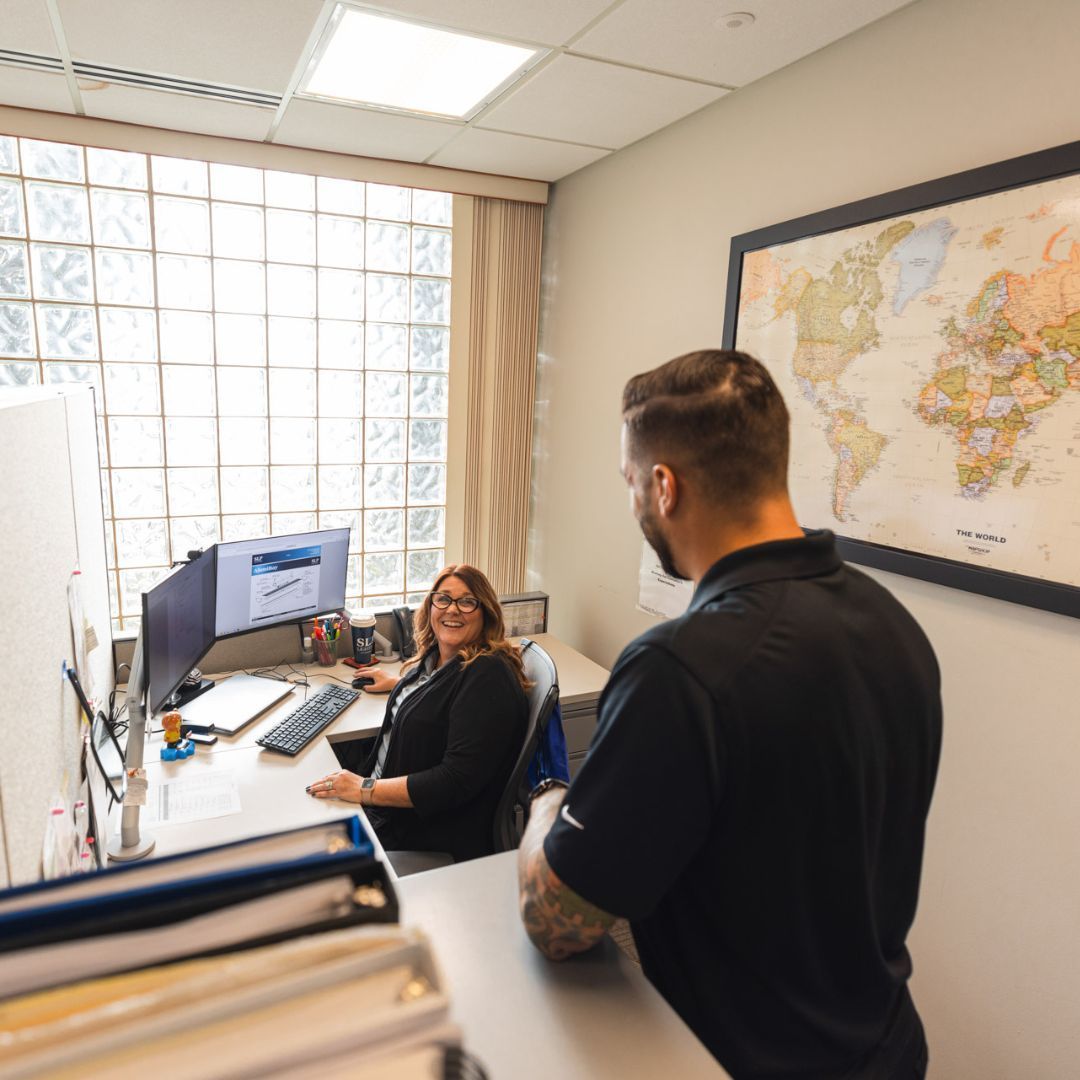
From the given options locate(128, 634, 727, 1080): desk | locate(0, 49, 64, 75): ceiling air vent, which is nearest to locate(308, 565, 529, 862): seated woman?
locate(128, 634, 727, 1080): desk

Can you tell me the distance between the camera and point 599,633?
3.24 meters

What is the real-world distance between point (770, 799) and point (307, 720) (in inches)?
71.0

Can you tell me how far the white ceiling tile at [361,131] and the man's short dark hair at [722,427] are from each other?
218cm

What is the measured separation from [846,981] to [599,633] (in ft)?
7.63

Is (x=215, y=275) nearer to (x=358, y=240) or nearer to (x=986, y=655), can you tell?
(x=358, y=240)

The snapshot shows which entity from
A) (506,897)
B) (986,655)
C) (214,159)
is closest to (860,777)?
(506,897)

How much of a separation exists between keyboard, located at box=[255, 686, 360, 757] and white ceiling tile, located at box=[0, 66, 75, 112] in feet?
6.90

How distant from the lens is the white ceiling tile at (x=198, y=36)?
190cm

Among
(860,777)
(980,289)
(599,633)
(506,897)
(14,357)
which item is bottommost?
(599,633)

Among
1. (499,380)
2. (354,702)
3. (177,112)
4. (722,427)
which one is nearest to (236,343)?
(177,112)

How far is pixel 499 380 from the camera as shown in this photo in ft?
11.8

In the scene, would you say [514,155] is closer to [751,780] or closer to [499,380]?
[499,380]

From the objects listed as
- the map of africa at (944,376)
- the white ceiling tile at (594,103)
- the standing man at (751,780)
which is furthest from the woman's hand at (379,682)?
the white ceiling tile at (594,103)

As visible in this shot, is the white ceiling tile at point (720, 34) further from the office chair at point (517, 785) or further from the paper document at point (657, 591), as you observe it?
the office chair at point (517, 785)
